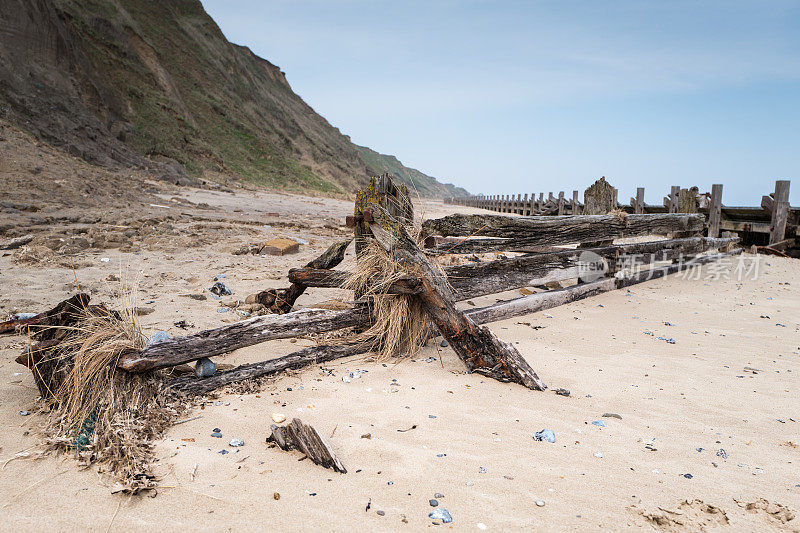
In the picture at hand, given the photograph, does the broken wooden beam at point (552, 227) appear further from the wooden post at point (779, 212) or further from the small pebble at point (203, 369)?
the wooden post at point (779, 212)

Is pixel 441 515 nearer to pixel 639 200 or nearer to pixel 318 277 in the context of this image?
pixel 318 277

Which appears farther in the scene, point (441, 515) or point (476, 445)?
point (476, 445)

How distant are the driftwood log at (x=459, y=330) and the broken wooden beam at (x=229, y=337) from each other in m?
0.63

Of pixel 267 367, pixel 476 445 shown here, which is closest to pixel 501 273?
pixel 476 445

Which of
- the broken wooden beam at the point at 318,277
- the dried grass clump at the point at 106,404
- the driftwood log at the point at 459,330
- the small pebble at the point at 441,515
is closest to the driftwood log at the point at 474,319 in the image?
the dried grass clump at the point at 106,404

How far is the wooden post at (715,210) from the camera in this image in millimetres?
11266

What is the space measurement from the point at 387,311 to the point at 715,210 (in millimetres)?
11580

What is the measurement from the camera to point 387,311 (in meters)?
3.41

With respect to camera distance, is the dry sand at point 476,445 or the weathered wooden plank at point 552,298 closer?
the dry sand at point 476,445

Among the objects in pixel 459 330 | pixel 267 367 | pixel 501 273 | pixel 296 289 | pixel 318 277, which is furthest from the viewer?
pixel 501 273

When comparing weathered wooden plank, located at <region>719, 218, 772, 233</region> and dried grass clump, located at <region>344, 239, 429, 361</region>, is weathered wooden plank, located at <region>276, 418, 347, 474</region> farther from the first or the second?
weathered wooden plank, located at <region>719, 218, 772, 233</region>

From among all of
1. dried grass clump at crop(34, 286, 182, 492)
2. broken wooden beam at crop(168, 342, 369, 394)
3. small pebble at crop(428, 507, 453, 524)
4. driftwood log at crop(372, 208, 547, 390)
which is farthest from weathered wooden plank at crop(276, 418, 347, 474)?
driftwood log at crop(372, 208, 547, 390)

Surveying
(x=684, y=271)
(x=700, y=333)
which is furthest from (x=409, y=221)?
(x=684, y=271)

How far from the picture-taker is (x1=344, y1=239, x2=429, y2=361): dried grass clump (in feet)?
11.0
